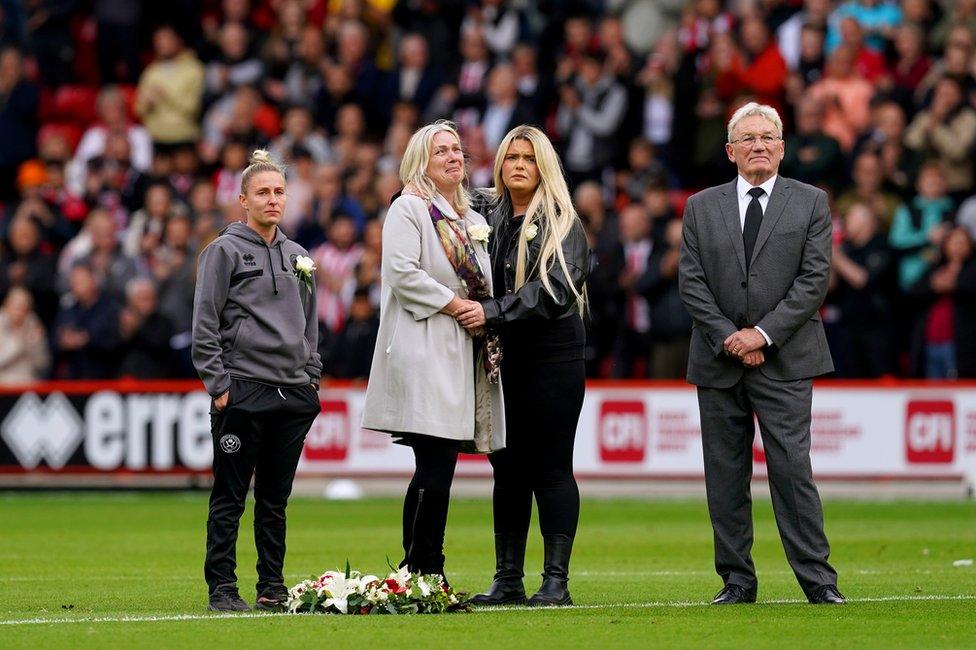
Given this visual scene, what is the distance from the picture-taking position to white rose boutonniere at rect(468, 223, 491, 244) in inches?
392

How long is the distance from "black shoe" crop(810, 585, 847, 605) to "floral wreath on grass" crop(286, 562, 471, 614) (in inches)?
71.3

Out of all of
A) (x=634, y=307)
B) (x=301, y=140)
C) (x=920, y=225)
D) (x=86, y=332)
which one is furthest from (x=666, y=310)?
(x=86, y=332)

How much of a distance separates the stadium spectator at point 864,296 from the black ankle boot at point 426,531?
10451 mm

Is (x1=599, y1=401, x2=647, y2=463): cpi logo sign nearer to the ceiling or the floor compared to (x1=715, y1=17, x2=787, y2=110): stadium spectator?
nearer to the floor

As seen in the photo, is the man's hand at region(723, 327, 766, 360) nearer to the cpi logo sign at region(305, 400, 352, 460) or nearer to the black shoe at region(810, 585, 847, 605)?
the black shoe at region(810, 585, 847, 605)

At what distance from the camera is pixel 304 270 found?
33.2 ft

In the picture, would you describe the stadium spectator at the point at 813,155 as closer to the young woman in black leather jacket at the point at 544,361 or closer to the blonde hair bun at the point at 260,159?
the young woman in black leather jacket at the point at 544,361

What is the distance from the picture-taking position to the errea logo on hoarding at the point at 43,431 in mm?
20406

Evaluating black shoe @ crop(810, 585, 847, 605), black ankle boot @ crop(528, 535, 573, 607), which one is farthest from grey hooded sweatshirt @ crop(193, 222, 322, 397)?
black shoe @ crop(810, 585, 847, 605)

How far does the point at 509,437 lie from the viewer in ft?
33.6

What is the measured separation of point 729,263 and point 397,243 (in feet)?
5.86

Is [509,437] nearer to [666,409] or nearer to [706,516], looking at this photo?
[706,516]

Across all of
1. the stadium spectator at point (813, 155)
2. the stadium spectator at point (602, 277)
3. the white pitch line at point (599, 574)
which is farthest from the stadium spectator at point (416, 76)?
the white pitch line at point (599, 574)

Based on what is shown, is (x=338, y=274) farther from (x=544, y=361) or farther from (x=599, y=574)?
(x=544, y=361)
